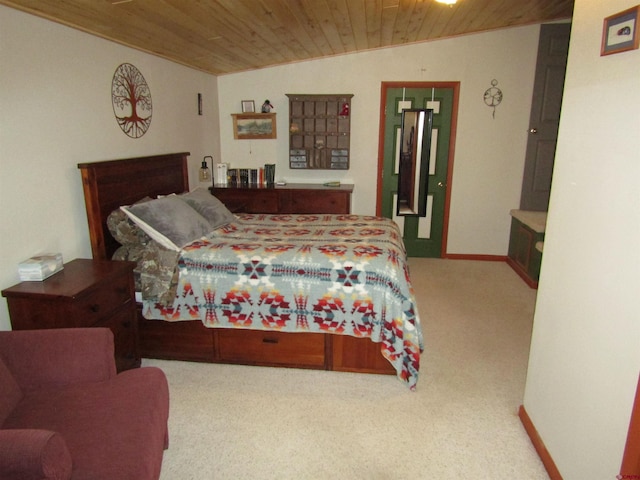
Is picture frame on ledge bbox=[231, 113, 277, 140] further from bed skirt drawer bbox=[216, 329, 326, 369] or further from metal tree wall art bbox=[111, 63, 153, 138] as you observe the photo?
bed skirt drawer bbox=[216, 329, 326, 369]

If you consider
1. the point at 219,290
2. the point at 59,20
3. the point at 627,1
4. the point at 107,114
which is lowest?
the point at 219,290

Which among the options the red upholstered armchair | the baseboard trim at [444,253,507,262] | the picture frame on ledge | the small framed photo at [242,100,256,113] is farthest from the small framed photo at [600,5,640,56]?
the small framed photo at [242,100,256,113]

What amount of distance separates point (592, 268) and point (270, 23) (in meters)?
2.68

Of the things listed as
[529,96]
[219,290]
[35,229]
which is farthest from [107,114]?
[529,96]

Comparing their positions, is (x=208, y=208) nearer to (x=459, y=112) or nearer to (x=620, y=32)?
(x=620, y=32)

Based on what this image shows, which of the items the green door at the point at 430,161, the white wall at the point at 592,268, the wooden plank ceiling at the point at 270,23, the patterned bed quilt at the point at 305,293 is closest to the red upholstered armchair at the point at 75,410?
the patterned bed quilt at the point at 305,293

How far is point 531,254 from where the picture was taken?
174 inches

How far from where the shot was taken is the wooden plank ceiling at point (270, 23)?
8.33 feet

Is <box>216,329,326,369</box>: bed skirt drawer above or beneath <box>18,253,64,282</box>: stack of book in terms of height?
beneath

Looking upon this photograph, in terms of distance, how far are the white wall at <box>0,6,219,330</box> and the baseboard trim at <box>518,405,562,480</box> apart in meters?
2.84

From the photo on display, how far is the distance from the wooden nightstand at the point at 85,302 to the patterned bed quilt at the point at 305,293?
24 centimetres

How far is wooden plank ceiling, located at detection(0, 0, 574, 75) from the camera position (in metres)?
2.54

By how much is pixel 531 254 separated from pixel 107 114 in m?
4.08

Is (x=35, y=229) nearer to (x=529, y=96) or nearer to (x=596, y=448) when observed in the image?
(x=596, y=448)
